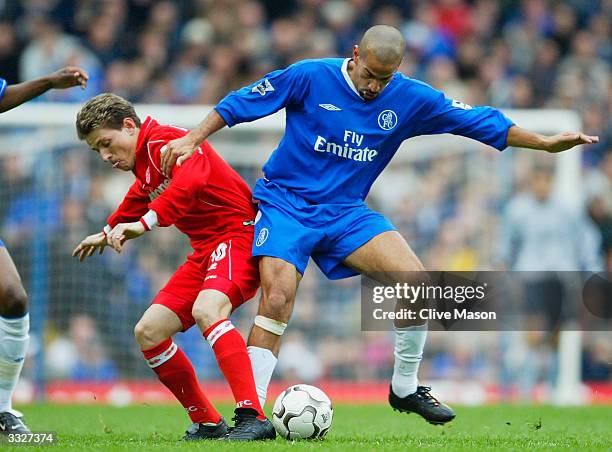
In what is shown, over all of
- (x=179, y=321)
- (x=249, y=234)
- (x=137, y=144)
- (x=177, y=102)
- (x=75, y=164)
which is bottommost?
(x=179, y=321)

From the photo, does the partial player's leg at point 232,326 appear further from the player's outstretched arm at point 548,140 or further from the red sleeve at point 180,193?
the player's outstretched arm at point 548,140

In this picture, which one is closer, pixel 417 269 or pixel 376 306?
pixel 417 269

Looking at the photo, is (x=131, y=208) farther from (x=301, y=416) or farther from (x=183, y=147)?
(x=301, y=416)

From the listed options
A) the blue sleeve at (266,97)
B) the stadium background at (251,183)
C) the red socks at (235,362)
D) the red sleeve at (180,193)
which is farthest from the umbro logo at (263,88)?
the stadium background at (251,183)

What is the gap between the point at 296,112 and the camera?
22.3ft

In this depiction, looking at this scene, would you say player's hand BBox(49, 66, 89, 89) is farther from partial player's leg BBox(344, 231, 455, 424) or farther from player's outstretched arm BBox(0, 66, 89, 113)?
partial player's leg BBox(344, 231, 455, 424)

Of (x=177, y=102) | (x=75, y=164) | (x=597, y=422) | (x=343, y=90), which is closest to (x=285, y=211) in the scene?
(x=343, y=90)

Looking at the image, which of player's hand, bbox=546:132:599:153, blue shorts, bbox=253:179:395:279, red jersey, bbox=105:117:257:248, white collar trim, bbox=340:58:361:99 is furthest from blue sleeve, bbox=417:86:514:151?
red jersey, bbox=105:117:257:248

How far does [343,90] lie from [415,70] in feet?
30.0

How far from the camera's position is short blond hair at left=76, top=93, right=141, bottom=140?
6.55 m

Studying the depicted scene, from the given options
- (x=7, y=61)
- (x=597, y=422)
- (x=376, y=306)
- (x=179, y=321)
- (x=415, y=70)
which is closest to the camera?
(x=179, y=321)

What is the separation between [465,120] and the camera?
6.80 metres

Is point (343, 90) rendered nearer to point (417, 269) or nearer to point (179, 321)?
point (417, 269)

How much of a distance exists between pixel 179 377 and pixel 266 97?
1710 millimetres
